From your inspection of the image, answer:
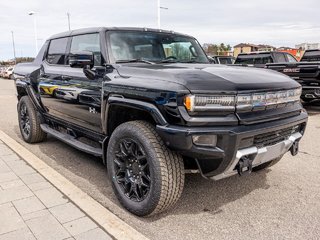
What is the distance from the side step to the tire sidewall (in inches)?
18.2

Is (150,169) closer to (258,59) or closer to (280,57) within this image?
(258,59)

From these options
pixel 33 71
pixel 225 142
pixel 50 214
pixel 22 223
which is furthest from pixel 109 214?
pixel 33 71

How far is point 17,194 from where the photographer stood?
3.57 m

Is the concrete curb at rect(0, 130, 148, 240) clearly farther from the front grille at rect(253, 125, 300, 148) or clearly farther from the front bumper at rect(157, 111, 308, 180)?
the front grille at rect(253, 125, 300, 148)

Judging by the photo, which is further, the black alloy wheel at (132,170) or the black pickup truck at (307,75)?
the black pickup truck at (307,75)

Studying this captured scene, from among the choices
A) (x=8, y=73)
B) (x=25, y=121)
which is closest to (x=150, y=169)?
(x=25, y=121)

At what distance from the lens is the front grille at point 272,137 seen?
2.94 metres

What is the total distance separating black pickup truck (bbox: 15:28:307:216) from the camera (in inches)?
106

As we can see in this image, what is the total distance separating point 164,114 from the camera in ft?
9.10

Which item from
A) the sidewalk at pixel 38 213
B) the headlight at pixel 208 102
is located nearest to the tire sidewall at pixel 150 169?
the sidewalk at pixel 38 213

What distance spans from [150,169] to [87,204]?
84 cm

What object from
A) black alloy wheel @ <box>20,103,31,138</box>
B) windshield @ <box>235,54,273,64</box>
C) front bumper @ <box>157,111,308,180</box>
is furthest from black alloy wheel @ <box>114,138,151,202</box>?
windshield @ <box>235,54,273,64</box>

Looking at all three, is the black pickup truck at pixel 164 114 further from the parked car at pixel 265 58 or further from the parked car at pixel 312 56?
the parked car at pixel 265 58

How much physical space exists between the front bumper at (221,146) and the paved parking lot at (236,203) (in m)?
0.49
